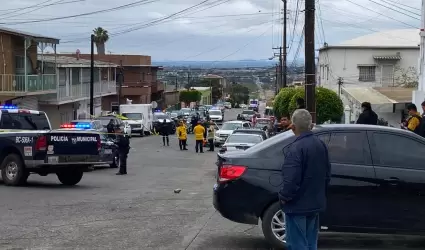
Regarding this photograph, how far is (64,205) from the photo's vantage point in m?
13.5

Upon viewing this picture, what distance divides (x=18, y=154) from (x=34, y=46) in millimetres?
32508

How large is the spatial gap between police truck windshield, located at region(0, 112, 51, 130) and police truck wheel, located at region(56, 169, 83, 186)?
76.6 inches

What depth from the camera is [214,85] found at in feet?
550

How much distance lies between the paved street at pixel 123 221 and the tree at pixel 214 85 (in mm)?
143565

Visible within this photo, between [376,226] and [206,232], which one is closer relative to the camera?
[376,226]

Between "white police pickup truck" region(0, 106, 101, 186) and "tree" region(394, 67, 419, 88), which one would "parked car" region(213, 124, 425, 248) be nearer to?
"white police pickup truck" region(0, 106, 101, 186)

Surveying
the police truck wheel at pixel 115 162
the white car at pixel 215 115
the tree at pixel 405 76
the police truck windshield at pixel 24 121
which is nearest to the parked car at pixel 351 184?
the police truck windshield at pixel 24 121

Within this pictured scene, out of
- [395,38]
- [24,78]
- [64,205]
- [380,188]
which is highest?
[395,38]

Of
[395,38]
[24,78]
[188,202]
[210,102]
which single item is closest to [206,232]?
[188,202]

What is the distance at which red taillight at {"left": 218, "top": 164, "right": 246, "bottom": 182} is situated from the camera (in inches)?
361

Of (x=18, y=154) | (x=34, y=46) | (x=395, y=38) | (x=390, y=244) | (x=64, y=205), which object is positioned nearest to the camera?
(x=390, y=244)

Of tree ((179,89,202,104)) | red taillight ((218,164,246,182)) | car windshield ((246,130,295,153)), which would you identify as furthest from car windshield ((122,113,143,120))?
tree ((179,89,202,104))

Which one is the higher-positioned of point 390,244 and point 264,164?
point 264,164

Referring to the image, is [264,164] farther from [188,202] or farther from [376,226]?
[188,202]
